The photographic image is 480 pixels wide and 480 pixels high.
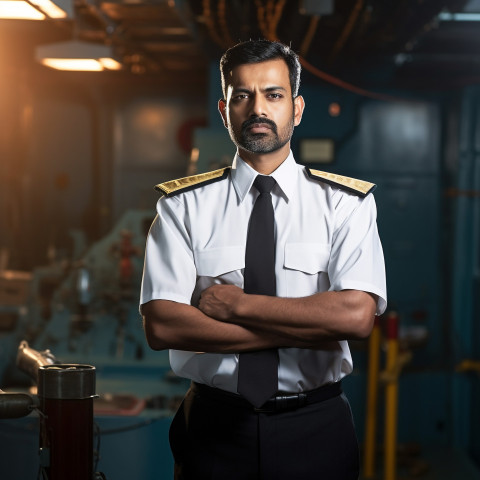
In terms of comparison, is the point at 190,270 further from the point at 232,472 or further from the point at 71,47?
the point at 71,47

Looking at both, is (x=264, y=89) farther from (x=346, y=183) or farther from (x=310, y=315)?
(x=310, y=315)

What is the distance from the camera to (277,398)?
1805 millimetres

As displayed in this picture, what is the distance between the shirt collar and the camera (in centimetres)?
194

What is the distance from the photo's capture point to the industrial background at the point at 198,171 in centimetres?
440

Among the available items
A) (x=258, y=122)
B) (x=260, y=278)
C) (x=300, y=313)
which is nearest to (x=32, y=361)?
(x=260, y=278)

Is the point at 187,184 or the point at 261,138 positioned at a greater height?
the point at 261,138

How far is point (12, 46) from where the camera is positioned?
6.94m

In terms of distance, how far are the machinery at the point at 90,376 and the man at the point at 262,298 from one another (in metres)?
0.28

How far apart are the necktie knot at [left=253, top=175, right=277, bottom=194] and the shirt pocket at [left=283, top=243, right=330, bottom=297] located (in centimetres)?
15

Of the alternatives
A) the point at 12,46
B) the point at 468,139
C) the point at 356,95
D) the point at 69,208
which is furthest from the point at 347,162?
the point at 69,208

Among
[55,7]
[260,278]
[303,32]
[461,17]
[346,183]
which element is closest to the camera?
[260,278]

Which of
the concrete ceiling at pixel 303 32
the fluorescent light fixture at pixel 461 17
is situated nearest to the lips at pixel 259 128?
the concrete ceiling at pixel 303 32

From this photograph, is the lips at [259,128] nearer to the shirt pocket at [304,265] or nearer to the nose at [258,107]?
the nose at [258,107]

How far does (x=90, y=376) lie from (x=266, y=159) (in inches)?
28.0
